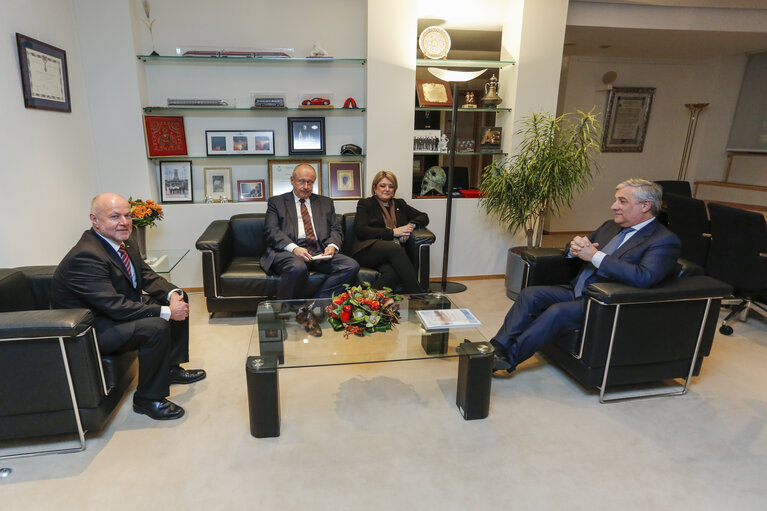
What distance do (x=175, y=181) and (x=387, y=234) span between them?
2041 millimetres

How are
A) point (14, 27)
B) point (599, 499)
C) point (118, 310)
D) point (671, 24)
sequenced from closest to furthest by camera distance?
1. point (599, 499)
2. point (118, 310)
3. point (14, 27)
4. point (671, 24)

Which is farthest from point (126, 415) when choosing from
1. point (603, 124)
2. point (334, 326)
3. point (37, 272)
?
point (603, 124)

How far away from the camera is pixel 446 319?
8.25ft

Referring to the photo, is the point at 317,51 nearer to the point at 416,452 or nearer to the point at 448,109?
the point at 448,109

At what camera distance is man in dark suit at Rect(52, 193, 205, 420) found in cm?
216

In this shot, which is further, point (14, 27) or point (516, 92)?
point (516, 92)

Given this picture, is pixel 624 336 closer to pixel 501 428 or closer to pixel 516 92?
pixel 501 428

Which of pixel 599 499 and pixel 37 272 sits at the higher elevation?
pixel 37 272

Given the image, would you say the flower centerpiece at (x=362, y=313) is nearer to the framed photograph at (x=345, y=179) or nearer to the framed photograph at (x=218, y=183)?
the framed photograph at (x=345, y=179)

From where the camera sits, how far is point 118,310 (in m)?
2.21

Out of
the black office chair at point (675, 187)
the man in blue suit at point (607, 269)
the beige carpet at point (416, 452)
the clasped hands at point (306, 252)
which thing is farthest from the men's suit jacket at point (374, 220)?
the black office chair at point (675, 187)

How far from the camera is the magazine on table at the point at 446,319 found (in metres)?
2.44

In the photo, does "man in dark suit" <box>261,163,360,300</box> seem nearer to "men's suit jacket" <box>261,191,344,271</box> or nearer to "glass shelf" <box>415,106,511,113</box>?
"men's suit jacket" <box>261,191,344,271</box>

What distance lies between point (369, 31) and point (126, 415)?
343 centimetres
